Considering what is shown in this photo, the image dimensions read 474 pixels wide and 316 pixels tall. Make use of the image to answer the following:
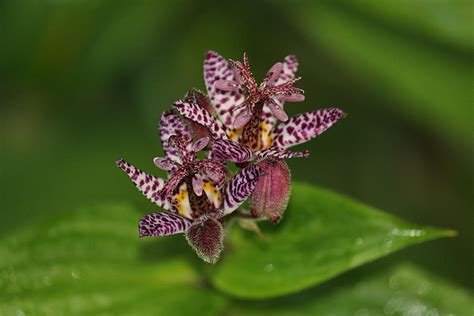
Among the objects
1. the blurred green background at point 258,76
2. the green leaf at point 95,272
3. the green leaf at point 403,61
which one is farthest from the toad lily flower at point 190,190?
the green leaf at point 403,61

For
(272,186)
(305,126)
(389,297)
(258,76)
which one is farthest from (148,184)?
(258,76)

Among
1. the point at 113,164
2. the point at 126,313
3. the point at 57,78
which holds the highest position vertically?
the point at 57,78

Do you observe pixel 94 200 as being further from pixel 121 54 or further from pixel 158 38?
pixel 158 38

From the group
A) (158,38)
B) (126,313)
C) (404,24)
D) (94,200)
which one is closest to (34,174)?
(94,200)

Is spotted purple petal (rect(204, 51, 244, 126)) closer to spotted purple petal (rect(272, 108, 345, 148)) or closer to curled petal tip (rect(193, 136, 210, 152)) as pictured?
spotted purple petal (rect(272, 108, 345, 148))

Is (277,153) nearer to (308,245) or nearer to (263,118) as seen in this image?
(263,118)

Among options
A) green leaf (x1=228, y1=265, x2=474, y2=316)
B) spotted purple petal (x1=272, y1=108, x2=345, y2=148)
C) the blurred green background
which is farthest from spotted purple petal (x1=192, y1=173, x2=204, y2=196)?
the blurred green background

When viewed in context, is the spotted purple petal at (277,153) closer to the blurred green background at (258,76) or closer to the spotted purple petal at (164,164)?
the spotted purple petal at (164,164)
